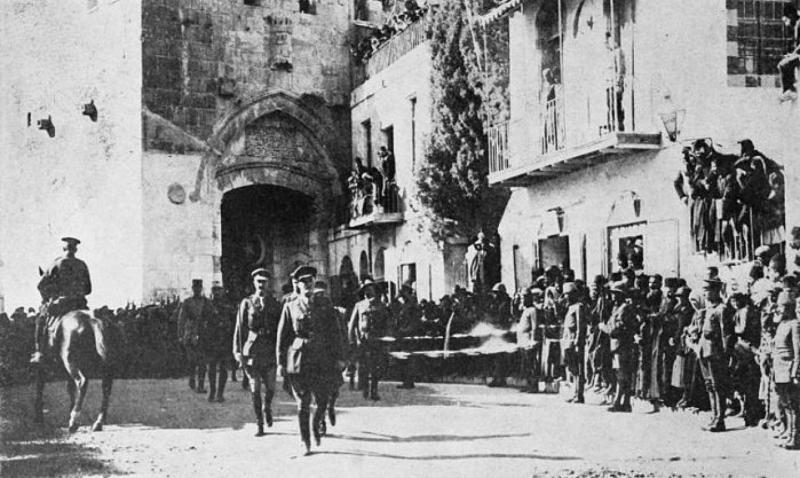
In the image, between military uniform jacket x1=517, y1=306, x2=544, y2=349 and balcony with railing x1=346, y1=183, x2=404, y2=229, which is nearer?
military uniform jacket x1=517, y1=306, x2=544, y2=349

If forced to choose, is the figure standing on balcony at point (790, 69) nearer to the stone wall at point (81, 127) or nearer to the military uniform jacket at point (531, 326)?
the military uniform jacket at point (531, 326)

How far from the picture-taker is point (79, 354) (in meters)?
10.4

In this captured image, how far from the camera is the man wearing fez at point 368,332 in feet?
44.1

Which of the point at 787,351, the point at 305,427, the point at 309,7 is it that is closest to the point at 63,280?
the point at 305,427

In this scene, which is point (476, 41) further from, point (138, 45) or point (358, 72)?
point (138, 45)

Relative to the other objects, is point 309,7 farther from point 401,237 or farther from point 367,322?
point 367,322

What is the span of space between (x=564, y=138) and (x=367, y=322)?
4.11 metres

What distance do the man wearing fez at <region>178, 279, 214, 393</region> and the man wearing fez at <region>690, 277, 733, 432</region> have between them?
22.6 feet

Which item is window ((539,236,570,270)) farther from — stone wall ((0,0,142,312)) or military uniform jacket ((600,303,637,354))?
stone wall ((0,0,142,312))

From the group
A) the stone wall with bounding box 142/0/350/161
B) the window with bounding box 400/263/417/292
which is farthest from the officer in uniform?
the stone wall with bounding box 142/0/350/161

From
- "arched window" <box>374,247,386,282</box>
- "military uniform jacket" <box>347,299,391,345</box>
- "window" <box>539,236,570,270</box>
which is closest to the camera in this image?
"military uniform jacket" <box>347,299,391,345</box>

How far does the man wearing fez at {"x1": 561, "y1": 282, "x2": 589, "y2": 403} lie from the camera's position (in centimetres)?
1207

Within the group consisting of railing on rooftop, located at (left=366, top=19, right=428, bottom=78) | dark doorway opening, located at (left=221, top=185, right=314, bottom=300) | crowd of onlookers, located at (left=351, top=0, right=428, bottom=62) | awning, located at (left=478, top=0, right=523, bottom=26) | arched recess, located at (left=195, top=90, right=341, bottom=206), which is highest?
crowd of onlookers, located at (left=351, top=0, right=428, bottom=62)

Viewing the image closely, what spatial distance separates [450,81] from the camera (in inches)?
746
